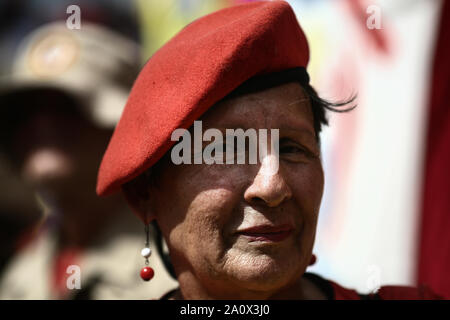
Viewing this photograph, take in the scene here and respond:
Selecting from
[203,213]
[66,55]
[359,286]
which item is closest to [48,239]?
[66,55]

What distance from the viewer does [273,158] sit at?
4.59 ft

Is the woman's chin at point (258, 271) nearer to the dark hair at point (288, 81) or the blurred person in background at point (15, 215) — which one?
the dark hair at point (288, 81)

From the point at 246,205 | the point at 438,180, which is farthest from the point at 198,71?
the point at 438,180

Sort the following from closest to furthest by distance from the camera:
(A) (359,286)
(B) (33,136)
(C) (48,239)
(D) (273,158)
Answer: (D) (273,158)
(A) (359,286)
(B) (33,136)
(C) (48,239)

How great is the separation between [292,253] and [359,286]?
4.92ft

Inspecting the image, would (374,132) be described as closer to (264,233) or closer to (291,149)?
(291,149)

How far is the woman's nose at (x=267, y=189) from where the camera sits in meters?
1.34

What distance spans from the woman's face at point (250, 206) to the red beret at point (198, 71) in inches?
2.8

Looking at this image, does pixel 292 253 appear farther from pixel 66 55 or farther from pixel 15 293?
pixel 15 293

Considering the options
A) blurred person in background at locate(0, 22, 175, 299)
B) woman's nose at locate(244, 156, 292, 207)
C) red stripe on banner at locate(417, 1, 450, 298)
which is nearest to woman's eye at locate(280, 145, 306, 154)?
woman's nose at locate(244, 156, 292, 207)

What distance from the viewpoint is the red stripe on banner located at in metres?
2.78

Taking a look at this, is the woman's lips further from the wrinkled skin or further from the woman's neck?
the woman's neck

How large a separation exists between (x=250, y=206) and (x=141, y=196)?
42cm
